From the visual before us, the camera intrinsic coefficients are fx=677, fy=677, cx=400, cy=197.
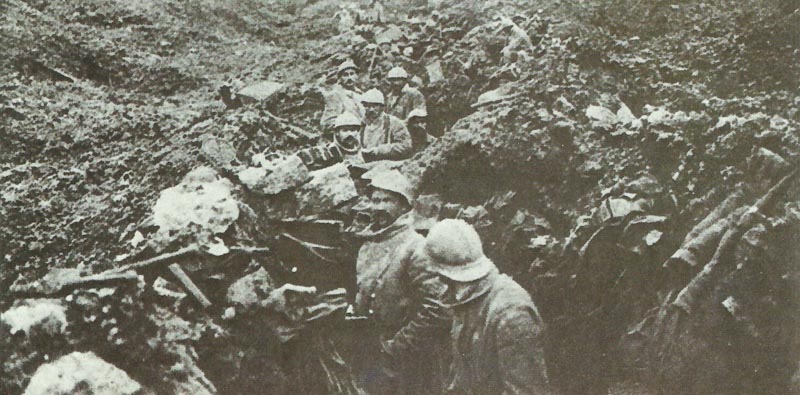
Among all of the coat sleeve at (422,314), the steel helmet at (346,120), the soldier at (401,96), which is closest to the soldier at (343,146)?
the steel helmet at (346,120)

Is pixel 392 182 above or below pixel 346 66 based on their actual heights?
below

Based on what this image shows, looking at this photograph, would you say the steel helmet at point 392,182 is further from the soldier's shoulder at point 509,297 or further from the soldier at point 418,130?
the soldier's shoulder at point 509,297

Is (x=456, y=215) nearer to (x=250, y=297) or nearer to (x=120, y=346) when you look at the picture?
(x=250, y=297)

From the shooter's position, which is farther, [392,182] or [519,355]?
[392,182]

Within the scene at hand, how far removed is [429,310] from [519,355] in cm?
57

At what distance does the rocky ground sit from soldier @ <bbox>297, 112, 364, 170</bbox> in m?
0.09

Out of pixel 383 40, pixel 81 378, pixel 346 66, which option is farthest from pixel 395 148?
pixel 81 378

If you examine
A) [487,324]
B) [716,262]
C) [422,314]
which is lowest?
[716,262]

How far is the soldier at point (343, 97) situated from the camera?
167 inches

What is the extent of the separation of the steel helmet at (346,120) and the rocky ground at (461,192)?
152 mm

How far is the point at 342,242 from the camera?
160 inches

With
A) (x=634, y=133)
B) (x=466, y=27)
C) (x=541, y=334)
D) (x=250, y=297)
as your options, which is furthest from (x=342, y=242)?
(x=634, y=133)

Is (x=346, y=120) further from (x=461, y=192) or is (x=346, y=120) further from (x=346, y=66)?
(x=461, y=192)

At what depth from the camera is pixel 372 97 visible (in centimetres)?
429
